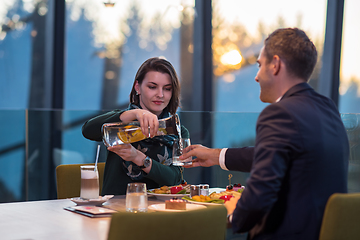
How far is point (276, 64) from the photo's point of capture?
1.28 meters

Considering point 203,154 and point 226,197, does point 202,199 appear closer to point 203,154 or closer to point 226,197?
point 226,197

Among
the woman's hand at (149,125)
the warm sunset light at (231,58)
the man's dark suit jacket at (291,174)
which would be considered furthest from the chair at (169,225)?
the warm sunset light at (231,58)

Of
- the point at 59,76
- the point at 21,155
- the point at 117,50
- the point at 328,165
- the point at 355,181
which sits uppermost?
the point at 117,50

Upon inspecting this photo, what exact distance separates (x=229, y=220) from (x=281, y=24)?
167 inches

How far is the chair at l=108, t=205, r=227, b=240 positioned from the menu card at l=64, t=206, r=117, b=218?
56 cm

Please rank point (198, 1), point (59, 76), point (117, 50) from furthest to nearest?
point (198, 1) → point (117, 50) → point (59, 76)

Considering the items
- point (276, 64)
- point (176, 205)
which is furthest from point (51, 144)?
point (276, 64)

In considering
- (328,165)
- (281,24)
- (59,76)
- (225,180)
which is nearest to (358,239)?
(328,165)

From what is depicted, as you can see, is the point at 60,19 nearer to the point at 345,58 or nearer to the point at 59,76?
the point at 59,76

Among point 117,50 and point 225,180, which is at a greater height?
point 117,50

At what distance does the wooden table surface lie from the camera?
126 cm

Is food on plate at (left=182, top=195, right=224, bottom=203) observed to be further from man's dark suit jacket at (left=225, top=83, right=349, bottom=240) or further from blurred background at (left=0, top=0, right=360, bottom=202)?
blurred background at (left=0, top=0, right=360, bottom=202)

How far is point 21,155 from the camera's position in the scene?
3336 millimetres

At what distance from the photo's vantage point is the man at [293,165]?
1.12 m
